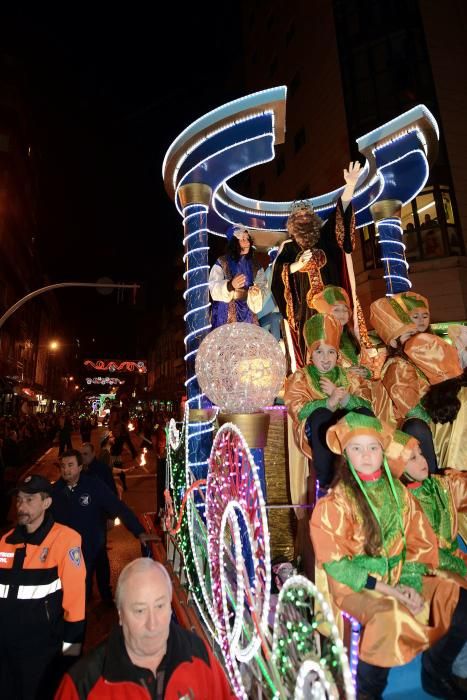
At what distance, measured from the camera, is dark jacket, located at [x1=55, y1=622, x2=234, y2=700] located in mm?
1612

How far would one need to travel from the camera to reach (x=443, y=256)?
1545 centimetres

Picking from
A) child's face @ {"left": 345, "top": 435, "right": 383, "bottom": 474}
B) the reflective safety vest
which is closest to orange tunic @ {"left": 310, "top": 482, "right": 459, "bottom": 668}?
child's face @ {"left": 345, "top": 435, "right": 383, "bottom": 474}

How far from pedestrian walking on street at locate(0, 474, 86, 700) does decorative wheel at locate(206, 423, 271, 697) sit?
958 mm

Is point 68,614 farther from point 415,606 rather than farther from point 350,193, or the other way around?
point 350,193

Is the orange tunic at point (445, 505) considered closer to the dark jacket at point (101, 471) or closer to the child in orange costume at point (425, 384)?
the child in orange costume at point (425, 384)

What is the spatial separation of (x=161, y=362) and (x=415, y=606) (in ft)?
208

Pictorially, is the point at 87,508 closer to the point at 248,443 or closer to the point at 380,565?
the point at 248,443

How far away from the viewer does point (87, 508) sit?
15.2 feet

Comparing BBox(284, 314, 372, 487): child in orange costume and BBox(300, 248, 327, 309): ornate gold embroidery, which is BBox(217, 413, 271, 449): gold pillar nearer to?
BBox(284, 314, 372, 487): child in orange costume

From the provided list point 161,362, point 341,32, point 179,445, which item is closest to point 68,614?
point 179,445

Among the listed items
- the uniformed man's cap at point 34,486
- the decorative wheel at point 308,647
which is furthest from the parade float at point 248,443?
the uniformed man's cap at point 34,486

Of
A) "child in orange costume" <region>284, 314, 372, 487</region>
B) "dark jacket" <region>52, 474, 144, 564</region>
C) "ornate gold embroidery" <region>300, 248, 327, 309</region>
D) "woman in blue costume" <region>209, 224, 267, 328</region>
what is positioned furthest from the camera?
"woman in blue costume" <region>209, 224, 267, 328</region>

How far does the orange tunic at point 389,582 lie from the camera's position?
212 centimetres

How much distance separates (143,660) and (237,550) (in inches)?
31.8
